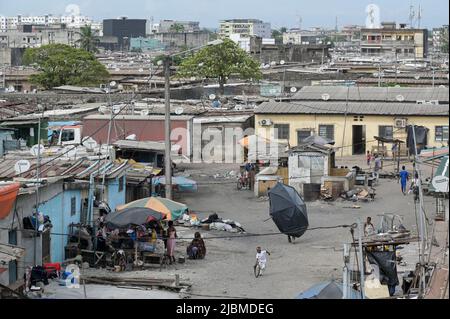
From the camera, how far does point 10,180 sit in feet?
65.5

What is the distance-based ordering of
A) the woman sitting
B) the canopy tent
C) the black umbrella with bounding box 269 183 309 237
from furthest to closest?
the canopy tent < the black umbrella with bounding box 269 183 309 237 < the woman sitting

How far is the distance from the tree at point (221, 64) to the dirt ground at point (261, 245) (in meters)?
24.4

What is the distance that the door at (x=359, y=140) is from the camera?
3569 centimetres

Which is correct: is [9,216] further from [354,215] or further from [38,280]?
[354,215]

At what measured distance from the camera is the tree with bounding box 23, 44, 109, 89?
57781 mm

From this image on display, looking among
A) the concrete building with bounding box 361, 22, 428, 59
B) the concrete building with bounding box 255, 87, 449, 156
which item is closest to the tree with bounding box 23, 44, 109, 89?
the concrete building with bounding box 255, 87, 449, 156

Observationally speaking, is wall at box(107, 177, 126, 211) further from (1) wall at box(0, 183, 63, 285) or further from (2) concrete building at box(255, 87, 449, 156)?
(2) concrete building at box(255, 87, 449, 156)

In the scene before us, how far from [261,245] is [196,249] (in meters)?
1.98

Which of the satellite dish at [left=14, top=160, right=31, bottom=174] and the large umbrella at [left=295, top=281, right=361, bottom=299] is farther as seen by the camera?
the satellite dish at [left=14, top=160, right=31, bottom=174]

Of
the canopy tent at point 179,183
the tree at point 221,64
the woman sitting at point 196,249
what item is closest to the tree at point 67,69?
the tree at point 221,64

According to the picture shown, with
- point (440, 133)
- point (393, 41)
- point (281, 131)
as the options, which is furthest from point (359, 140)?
point (393, 41)

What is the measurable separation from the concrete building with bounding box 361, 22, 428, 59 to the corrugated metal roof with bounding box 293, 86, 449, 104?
54.4 metres
